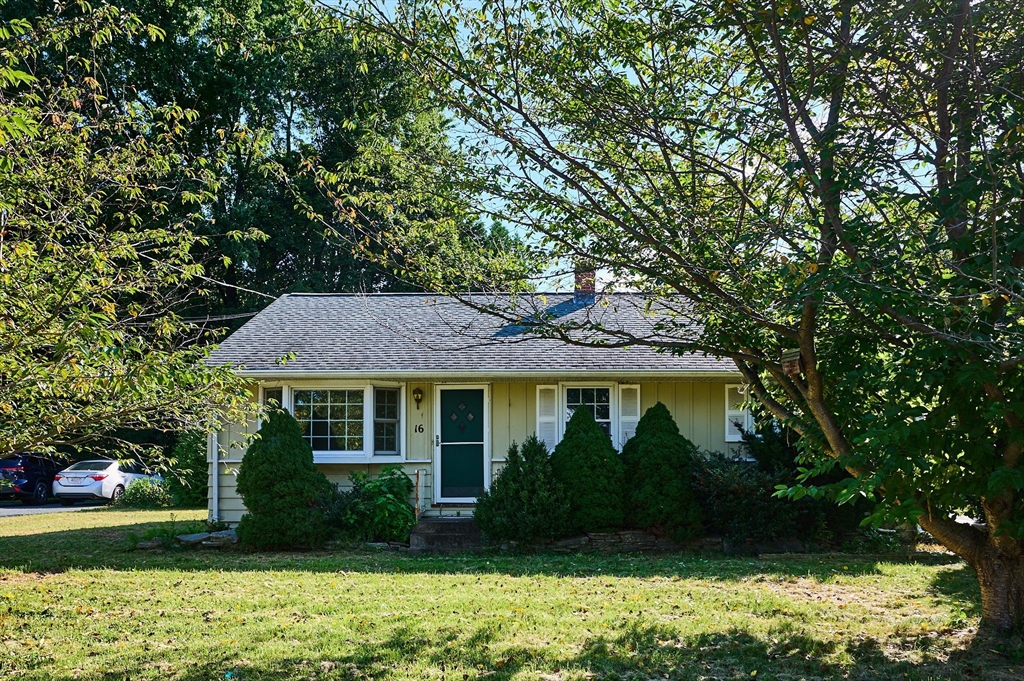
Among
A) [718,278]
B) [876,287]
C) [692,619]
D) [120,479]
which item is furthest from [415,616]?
[120,479]

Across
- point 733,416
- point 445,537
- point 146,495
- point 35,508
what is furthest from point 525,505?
point 35,508

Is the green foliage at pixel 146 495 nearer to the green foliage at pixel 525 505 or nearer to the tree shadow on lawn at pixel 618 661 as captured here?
the green foliage at pixel 525 505

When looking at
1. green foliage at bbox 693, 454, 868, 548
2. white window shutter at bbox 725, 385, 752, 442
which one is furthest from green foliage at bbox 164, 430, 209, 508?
green foliage at bbox 693, 454, 868, 548

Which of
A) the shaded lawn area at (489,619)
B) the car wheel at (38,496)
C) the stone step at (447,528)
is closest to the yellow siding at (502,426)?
the stone step at (447,528)

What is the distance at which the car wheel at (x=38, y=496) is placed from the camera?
24422 millimetres

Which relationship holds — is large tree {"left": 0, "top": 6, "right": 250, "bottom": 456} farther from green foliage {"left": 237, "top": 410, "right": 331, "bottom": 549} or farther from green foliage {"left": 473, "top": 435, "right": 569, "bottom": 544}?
green foliage {"left": 473, "top": 435, "right": 569, "bottom": 544}

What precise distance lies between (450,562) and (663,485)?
3392mm

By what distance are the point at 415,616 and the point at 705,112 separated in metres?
5.12

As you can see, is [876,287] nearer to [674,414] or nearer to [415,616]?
[415,616]

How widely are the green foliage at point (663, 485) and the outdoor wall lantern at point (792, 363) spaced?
19.4 feet

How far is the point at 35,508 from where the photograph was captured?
2297 centimetres

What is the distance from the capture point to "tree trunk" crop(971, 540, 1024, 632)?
268 inches

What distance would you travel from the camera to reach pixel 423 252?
300 inches

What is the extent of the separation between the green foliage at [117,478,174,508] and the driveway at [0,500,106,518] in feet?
3.80
